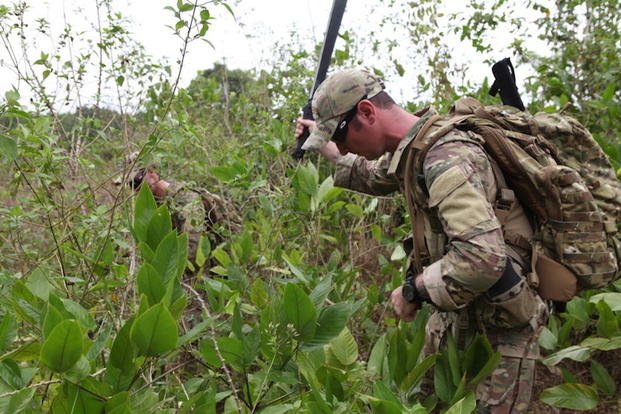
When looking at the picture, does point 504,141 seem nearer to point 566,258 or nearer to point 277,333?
point 566,258

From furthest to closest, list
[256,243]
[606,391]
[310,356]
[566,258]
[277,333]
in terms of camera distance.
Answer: [256,243], [606,391], [566,258], [310,356], [277,333]

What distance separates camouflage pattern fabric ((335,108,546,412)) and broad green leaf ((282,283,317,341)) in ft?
2.09

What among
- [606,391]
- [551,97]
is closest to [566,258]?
[606,391]

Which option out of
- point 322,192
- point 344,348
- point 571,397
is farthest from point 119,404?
point 571,397

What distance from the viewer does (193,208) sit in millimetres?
2631

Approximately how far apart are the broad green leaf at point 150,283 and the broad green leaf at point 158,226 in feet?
0.67

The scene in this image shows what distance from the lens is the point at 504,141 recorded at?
1951 millimetres

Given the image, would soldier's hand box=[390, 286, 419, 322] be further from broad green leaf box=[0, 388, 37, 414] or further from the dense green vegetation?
broad green leaf box=[0, 388, 37, 414]

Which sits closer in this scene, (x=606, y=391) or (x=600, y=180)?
(x=600, y=180)

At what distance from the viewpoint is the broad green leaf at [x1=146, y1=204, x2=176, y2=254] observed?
1380 millimetres

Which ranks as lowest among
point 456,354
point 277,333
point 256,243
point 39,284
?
point 456,354

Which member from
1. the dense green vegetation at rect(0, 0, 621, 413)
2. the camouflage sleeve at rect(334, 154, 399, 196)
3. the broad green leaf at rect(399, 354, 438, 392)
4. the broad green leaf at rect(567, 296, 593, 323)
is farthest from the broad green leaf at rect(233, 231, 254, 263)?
the broad green leaf at rect(567, 296, 593, 323)

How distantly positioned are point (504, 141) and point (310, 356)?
0.88m

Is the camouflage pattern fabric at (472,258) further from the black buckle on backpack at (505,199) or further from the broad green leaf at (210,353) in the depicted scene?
the broad green leaf at (210,353)
